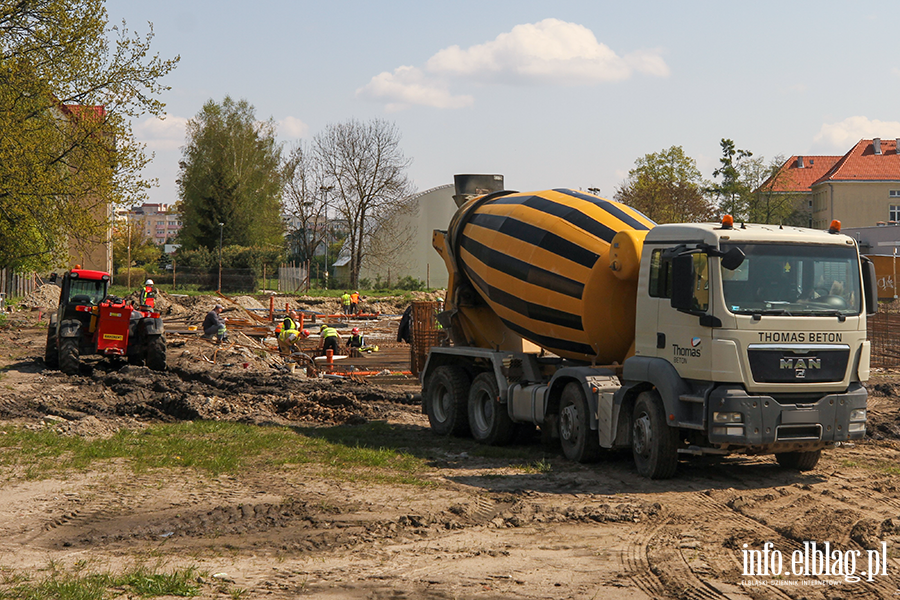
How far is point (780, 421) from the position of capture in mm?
8773

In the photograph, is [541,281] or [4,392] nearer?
[541,281]

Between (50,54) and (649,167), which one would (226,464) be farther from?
(649,167)

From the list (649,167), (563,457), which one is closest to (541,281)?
(563,457)

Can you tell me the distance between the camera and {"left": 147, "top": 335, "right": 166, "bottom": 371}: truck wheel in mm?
19719

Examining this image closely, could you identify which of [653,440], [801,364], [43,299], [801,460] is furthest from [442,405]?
[43,299]

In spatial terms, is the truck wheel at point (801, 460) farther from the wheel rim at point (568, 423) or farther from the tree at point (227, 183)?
the tree at point (227, 183)

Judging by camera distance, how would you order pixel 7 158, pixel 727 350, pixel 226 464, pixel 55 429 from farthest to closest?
pixel 7 158 < pixel 55 429 < pixel 226 464 < pixel 727 350

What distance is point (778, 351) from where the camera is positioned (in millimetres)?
8773

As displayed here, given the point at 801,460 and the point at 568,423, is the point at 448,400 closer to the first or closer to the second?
the point at 568,423

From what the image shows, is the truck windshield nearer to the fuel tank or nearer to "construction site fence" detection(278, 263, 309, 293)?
the fuel tank

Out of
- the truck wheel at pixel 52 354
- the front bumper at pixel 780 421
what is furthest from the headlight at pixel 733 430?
the truck wheel at pixel 52 354

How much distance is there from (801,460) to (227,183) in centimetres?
6006

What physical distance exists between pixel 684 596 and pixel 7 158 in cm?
2410

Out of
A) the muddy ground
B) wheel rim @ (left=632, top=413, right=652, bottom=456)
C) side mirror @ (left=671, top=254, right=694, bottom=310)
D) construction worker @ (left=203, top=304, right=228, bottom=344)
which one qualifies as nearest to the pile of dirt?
construction worker @ (left=203, top=304, right=228, bottom=344)
